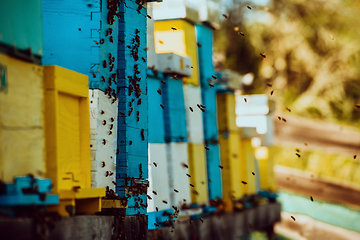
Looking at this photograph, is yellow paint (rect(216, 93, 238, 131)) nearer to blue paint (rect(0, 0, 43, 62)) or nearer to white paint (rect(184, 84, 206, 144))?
white paint (rect(184, 84, 206, 144))

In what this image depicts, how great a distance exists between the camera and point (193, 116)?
193 inches

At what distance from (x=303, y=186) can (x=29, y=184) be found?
23.1ft

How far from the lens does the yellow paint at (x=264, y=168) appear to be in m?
7.64

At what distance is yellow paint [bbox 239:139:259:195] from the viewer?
6.66 m

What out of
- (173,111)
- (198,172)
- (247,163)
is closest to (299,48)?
(247,163)

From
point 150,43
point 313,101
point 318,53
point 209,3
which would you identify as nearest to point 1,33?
point 150,43

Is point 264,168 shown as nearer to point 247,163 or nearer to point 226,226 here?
point 247,163

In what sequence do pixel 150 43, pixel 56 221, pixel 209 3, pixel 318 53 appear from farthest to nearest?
pixel 318 53, pixel 209 3, pixel 150 43, pixel 56 221

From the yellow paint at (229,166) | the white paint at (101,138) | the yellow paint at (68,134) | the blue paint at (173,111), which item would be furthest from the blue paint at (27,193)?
the yellow paint at (229,166)

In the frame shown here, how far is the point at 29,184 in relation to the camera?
2057mm

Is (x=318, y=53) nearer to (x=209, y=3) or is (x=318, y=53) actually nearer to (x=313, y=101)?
(x=313, y=101)

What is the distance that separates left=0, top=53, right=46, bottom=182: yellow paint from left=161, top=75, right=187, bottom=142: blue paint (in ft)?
6.91

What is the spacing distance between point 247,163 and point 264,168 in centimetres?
102

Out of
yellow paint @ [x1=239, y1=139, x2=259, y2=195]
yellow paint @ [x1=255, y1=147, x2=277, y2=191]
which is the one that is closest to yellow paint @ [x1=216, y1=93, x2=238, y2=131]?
yellow paint @ [x1=239, y1=139, x2=259, y2=195]
